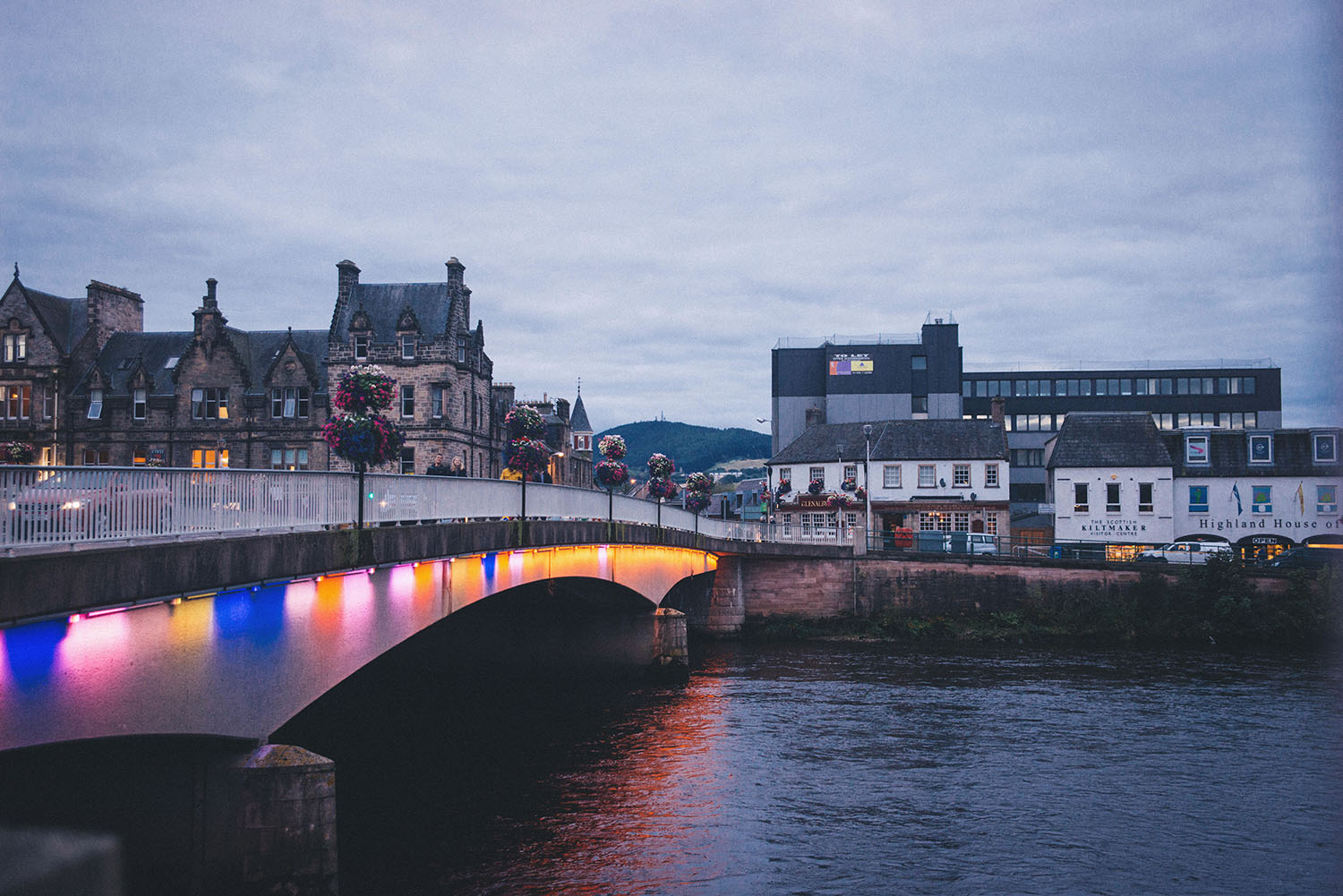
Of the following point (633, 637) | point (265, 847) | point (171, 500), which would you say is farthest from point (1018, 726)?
point (171, 500)

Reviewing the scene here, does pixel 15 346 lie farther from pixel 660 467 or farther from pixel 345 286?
pixel 660 467

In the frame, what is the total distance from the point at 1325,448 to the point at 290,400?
57.1 m

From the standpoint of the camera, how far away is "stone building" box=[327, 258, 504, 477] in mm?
57219

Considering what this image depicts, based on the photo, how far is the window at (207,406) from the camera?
189 ft

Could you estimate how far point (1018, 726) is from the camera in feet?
92.5

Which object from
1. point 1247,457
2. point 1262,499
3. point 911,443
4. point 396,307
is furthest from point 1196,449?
point 396,307

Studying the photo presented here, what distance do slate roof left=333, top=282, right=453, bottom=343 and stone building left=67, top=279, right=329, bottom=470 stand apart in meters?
3.89

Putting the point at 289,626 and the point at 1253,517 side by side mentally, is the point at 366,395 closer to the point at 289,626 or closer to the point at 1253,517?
the point at 289,626

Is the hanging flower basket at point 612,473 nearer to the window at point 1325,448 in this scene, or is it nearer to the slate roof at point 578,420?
the window at point 1325,448

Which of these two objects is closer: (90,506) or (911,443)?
(90,506)

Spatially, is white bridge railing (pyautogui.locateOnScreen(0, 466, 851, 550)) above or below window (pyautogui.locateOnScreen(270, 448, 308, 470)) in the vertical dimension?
below

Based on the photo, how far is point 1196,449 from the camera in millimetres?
60406

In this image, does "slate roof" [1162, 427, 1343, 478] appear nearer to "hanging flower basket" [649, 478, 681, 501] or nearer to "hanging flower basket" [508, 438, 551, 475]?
"hanging flower basket" [649, 478, 681, 501]

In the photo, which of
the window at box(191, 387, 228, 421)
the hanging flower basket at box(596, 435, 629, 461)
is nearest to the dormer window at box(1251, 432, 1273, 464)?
the hanging flower basket at box(596, 435, 629, 461)
